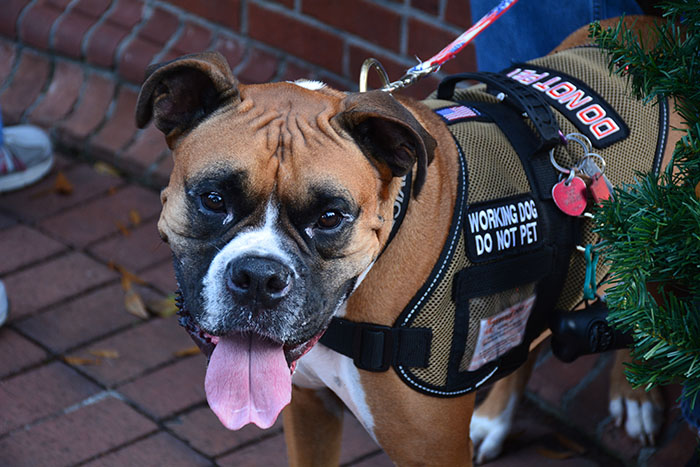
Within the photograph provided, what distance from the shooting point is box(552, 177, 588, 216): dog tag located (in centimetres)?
246

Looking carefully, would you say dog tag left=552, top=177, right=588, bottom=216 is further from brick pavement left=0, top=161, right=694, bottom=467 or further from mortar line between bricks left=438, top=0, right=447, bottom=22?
mortar line between bricks left=438, top=0, right=447, bottom=22

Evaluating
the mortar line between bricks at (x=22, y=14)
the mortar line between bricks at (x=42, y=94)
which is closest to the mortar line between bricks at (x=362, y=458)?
the mortar line between bricks at (x=42, y=94)

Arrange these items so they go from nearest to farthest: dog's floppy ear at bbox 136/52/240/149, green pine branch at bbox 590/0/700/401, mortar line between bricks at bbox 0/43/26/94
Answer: green pine branch at bbox 590/0/700/401, dog's floppy ear at bbox 136/52/240/149, mortar line between bricks at bbox 0/43/26/94

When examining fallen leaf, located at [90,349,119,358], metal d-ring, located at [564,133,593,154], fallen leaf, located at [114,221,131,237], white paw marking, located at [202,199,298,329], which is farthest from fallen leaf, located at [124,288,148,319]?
metal d-ring, located at [564,133,593,154]

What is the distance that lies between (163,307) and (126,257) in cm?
44

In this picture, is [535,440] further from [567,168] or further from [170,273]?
[170,273]

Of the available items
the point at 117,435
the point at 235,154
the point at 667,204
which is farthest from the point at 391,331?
the point at 117,435

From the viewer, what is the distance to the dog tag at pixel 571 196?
246cm

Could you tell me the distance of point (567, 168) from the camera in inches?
99.7

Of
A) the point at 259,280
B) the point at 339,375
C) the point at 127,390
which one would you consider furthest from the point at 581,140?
the point at 127,390

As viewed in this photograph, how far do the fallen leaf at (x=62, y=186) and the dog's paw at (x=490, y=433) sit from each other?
7.82 ft

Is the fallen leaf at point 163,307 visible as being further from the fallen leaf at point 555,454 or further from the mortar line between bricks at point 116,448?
the fallen leaf at point 555,454

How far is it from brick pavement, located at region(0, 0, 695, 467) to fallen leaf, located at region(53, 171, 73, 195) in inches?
1.6

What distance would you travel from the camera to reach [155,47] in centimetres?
484
